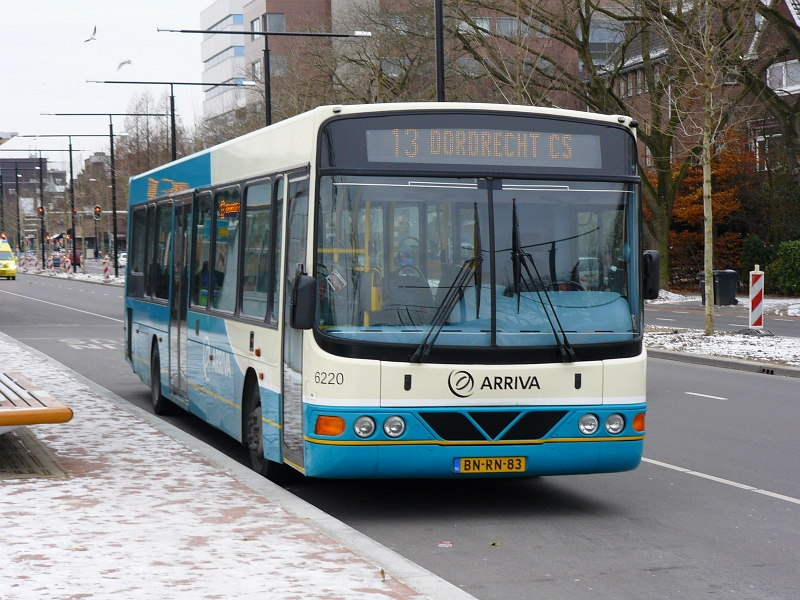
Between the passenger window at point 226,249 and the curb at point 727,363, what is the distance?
10.6m

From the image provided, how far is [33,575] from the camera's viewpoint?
19.7 feet

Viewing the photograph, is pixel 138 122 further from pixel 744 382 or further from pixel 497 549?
pixel 497 549

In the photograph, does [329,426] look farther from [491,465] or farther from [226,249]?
[226,249]

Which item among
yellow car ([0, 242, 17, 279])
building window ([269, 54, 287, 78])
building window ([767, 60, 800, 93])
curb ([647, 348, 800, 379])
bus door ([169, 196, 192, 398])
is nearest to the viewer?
bus door ([169, 196, 192, 398])

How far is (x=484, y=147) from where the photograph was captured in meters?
8.45

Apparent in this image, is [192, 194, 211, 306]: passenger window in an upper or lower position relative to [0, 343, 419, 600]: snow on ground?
upper

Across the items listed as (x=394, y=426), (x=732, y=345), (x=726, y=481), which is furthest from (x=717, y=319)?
(x=394, y=426)

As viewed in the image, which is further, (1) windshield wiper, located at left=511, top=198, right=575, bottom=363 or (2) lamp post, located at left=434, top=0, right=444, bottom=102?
(2) lamp post, located at left=434, top=0, right=444, bottom=102

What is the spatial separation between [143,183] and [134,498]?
7.95 metres

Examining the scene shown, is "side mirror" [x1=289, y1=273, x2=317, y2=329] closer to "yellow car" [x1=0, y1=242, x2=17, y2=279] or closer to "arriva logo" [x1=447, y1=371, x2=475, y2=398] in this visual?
"arriva logo" [x1=447, y1=371, x2=475, y2=398]

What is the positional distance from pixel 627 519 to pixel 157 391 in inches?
279

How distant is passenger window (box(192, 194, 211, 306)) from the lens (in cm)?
1159

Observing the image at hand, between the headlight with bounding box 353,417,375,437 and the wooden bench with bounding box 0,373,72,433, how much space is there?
2456 millimetres

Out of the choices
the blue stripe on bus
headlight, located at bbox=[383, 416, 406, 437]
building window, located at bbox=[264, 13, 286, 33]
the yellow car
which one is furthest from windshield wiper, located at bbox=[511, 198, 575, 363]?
building window, located at bbox=[264, 13, 286, 33]
